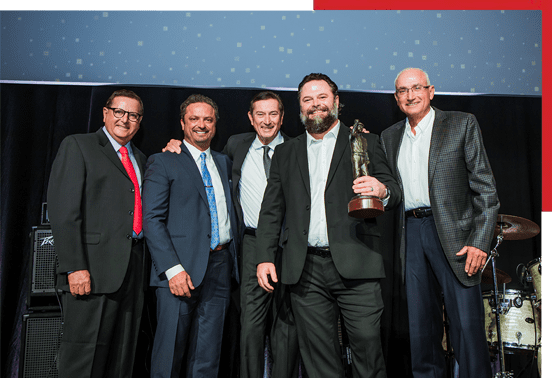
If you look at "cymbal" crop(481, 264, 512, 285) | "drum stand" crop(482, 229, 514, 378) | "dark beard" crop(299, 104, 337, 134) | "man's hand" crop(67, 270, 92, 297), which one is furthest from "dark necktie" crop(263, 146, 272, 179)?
"cymbal" crop(481, 264, 512, 285)

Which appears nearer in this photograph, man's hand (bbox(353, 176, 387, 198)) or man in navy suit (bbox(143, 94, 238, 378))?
man's hand (bbox(353, 176, 387, 198))

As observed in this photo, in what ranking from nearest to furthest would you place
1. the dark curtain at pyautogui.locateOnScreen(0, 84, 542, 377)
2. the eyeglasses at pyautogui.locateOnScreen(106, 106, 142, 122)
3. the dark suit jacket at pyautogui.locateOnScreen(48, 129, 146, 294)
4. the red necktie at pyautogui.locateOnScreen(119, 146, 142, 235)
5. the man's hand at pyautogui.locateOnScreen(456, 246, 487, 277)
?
the man's hand at pyautogui.locateOnScreen(456, 246, 487, 277), the dark suit jacket at pyautogui.locateOnScreen(48, 129, 146, 294), the red necktie at pyautogui.locateOnScreen(119, 146, 142, 235), the eyeglasses at pyautogui.locateOnScreen(106, 106, 142, 122), the dark curtain at pyautogui.locateOnScreen(0, 84, 542, 377)

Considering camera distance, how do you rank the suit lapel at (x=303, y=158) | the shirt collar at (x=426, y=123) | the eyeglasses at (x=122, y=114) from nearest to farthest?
the suit lapel at (x=303, y=158), the shirt collar at (x=426, y=123), the eyeglasses at (x=122, y=114)

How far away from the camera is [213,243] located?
9.27ft

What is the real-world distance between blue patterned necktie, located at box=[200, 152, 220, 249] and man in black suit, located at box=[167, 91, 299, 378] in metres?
0.18

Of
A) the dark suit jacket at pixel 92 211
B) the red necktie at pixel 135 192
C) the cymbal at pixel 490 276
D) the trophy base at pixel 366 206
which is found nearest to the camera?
the trophy base at pixel 366 206

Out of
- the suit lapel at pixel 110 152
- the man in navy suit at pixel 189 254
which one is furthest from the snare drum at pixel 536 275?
the suit lapel at pixel 110 152

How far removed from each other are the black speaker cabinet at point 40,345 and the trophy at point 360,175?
234 cm

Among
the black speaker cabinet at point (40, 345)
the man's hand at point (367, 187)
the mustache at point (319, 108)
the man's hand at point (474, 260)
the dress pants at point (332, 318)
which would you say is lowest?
the black speaker cabinet at point (40, 345)

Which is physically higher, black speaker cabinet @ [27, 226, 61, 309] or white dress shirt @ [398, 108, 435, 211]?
white dress shirt @ [398, 108, 435, 211]

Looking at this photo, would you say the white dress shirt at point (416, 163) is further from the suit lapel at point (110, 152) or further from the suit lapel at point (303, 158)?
the suit lapel at point (110, 152)

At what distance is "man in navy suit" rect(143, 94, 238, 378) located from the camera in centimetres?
263

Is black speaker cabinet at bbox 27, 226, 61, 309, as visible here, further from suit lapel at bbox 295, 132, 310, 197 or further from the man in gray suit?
the man in gray suit

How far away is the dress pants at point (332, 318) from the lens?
7.43 ft
